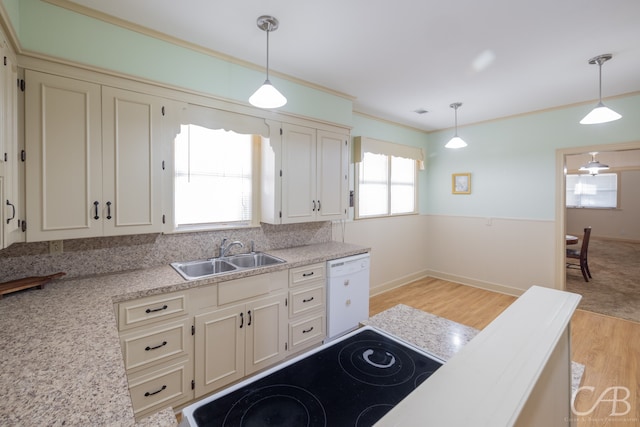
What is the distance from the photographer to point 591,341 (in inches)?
118

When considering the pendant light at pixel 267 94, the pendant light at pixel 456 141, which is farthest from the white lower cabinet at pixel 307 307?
the pendant light at pixel 456 141

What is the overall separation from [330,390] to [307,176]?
7.62 feet

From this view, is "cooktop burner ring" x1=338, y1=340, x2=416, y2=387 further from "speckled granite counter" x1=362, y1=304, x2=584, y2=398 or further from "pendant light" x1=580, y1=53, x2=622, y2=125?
"pendant light" x1=580, y1=53, x2=622, y2=125

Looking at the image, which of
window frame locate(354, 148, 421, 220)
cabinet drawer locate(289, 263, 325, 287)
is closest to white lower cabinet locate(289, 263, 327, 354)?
cabinet drawer locate(289, 263, 325, 287)

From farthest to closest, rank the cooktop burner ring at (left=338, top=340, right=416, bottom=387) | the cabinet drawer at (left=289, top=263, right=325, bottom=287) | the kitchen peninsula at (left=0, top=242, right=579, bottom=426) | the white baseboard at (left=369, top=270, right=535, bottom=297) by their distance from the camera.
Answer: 1. the white baseboard at (left=369, top=270, right=535, bottom=297)
2. the cabinet drawer at (left=289, top=263, right=325, bottom=287)
3. the cooktop burner ring at (left=338, top=340, right=416, bottom=387)
4. the kitchen peninsula at (left=0, top=242, right=579, bottom=426)

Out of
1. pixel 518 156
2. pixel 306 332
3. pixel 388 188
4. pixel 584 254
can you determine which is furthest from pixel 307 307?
pixel 584 254

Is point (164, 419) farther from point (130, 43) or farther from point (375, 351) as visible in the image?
point (130, 43)

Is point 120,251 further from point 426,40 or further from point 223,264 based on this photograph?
point 426,40

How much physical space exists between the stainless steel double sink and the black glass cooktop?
4.68ft

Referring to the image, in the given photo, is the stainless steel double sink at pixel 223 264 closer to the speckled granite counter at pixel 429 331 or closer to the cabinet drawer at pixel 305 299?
the cabinet drawer at pixel 305 299

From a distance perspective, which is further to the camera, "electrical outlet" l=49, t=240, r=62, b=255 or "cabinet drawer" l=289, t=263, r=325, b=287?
"cabinet drawer" l=289, t=263, r=325, b=287

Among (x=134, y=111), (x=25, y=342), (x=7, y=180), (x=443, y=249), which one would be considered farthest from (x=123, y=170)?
(x=443, y=249)

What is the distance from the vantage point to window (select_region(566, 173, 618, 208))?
27.6 ft

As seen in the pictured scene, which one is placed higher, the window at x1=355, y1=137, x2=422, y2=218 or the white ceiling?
the white ceiling
